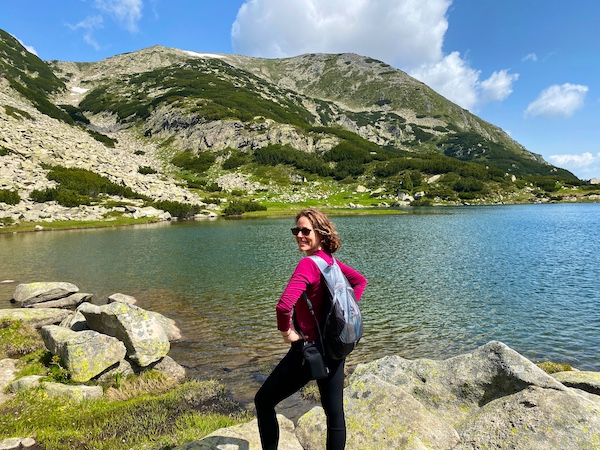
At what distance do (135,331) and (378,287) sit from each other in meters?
17.6

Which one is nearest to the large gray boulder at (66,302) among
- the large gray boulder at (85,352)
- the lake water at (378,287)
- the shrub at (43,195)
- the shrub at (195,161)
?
the lake water at (378,287)

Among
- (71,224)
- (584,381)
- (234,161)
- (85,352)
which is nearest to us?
(584,381)

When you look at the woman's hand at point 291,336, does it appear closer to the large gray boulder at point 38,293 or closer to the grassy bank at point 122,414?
the grassy bank at point 122,414

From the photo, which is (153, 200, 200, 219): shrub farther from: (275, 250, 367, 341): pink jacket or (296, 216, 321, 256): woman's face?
(275, 250, 367, 341): pink jacket

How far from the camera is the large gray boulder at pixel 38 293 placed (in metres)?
21.9

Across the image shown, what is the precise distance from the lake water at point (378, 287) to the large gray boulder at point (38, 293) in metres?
2.55

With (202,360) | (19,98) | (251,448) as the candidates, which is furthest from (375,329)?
(19,98)

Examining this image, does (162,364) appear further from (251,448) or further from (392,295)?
(392,295)

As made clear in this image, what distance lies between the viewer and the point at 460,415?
7.79 m

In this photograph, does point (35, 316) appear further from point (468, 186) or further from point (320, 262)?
point (468, 186)

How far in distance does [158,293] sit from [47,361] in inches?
552

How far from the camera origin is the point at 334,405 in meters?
4.88

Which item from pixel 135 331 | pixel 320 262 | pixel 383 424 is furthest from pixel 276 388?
pixel 135 331

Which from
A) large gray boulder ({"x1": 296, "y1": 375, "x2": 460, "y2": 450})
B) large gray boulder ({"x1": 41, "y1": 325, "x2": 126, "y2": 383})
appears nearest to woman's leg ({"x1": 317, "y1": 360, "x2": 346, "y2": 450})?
large gray boulder ({"x1": 296, "y1": 375, "x2": 460, "y2": 450})
